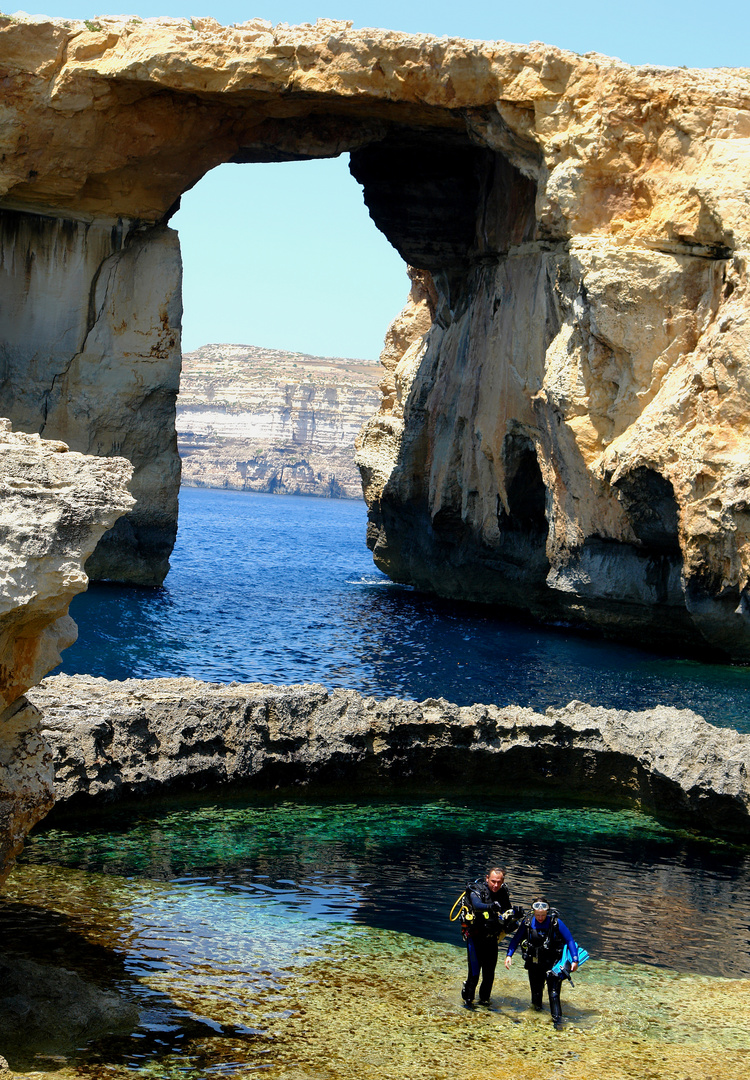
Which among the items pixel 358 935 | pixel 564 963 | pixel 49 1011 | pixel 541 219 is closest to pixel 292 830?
pixel 358 935

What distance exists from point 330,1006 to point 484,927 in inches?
60.5

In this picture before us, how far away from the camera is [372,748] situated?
17844mm

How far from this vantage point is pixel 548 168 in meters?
30.1

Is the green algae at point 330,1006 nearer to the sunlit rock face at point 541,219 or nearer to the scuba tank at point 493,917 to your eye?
the scuba tank at point 493,917

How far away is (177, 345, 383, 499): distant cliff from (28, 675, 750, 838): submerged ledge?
152277mm

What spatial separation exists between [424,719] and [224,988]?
817 cm

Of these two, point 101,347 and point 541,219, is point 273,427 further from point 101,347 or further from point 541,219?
point 541,219

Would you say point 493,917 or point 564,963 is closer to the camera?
point 564,963

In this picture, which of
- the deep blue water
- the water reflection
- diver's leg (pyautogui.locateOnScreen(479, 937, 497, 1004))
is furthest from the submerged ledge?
diver's leg (pyautogui.locateOnScreen(479, 937, 497, 1004))

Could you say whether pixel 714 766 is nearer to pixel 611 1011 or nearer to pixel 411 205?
pixel 611 1011

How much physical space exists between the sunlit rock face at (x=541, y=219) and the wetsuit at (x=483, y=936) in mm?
17209

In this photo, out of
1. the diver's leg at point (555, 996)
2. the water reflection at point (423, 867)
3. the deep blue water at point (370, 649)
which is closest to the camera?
the diver's leg at point (555, 996)

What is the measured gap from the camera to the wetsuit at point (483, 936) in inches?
415

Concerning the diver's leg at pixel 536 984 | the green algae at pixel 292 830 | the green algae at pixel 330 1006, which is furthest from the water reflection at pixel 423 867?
the diver's leg at pixel 536 984
